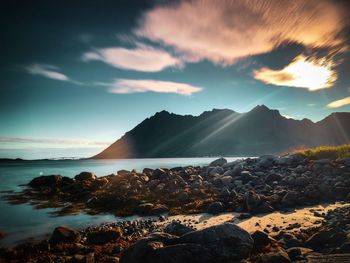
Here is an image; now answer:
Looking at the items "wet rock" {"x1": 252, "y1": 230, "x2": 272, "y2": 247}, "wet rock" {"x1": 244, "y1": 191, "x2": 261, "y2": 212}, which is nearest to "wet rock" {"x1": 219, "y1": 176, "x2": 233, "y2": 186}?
"wet rock" {"x1": 244, "y1": 191, "x2": 261, "y2": 212}

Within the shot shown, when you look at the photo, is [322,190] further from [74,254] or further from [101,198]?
[101,198]

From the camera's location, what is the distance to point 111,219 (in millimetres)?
16594

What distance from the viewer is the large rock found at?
737cm

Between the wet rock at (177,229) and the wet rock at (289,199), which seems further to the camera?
the wet rock at (289,199)

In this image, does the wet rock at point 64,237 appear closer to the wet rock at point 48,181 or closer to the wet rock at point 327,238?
the wet rock at point 327,238

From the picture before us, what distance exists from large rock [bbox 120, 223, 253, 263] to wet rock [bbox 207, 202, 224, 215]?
7848 mm

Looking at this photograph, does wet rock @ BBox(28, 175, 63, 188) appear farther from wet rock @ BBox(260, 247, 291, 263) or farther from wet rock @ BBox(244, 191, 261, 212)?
wet rock @ BBox(260, 247, 291, 263)

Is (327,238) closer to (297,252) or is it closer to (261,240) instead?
(297,252)

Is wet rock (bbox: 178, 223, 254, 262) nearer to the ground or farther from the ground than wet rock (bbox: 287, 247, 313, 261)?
farther from the ground

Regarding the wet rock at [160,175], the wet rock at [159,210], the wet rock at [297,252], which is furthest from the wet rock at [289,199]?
the wet rock at [160,175]

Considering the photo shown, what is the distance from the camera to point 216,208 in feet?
53.0

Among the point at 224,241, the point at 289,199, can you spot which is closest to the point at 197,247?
the point at 224,241

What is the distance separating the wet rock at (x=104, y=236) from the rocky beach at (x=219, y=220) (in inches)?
1.7

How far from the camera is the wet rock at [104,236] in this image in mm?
11498
